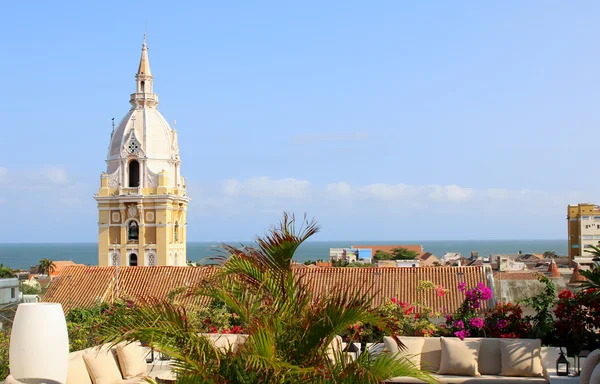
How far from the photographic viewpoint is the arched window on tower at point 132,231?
41.0m

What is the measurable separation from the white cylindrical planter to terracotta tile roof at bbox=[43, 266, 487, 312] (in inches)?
714

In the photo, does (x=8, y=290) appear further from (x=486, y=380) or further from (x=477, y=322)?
(x=486, y=380)

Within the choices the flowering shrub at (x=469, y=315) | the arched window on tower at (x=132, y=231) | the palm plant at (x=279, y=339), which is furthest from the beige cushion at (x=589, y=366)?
the arched window on tower at (x=132, y=231)

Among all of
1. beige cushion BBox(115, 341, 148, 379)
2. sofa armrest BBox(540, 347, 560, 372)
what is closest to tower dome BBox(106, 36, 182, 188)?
A: beige cushion BBox(115, 341, 148, 379)

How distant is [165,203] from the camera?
132 ft

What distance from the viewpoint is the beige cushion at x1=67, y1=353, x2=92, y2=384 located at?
25.7 feet

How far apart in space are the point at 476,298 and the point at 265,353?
5672 mm

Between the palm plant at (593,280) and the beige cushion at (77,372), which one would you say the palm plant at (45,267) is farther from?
the palm plant at (593,280)

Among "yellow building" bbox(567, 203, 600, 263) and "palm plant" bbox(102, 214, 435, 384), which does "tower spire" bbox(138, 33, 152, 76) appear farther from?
"yellow building" bbox(567, 203, 600, 263)

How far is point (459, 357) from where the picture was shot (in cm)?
862

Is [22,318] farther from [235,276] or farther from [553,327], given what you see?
[553,327]

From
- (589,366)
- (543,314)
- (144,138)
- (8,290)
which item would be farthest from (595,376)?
(144,138)

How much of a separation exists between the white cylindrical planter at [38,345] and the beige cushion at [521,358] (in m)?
4.58

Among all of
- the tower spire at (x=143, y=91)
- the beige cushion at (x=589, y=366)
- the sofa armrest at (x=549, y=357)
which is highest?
the tower spire at (x=143, y=91)
